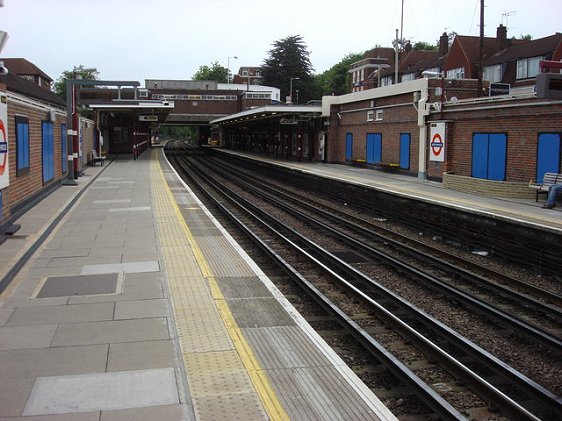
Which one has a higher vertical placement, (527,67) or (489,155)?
(527,67)

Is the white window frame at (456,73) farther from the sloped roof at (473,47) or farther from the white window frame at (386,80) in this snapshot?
the white window frame at (386,80)

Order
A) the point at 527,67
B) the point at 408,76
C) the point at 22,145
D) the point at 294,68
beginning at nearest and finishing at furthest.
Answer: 1. the point at 22,145
2. the point at 527,67
3. the point at 408,76
4. the point at 294,68

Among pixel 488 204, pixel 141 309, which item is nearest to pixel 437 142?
pixel 488 204

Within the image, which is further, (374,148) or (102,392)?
(374,148)

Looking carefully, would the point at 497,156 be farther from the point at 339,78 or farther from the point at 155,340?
the point at 339,78

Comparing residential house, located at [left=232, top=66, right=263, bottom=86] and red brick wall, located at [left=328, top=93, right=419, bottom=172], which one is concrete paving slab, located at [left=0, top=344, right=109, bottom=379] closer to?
red brick wall, located at [left=328, top=93, right=419, bottom=172]

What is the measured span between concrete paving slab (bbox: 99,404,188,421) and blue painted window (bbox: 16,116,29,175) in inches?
437

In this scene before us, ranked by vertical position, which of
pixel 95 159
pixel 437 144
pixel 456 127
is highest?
pixel 456 127

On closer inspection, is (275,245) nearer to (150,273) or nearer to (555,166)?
(150,273)

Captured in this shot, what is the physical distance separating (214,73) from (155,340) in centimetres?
14661

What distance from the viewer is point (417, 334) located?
6.87m

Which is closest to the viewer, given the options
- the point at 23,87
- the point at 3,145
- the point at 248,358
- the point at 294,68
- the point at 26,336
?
the point at 248,358

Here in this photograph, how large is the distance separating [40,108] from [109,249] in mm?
9281

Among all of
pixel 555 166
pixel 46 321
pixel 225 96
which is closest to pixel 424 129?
pixel 555 166
